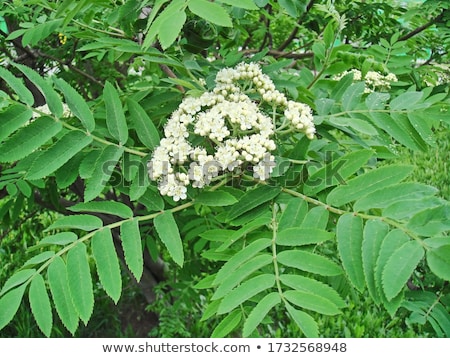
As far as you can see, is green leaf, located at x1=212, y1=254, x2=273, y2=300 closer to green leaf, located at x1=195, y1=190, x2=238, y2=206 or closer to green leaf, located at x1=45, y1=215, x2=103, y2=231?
green leaf, located at x1=195, y1=190, x2=238, y2=206

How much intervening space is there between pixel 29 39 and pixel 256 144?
1042mm

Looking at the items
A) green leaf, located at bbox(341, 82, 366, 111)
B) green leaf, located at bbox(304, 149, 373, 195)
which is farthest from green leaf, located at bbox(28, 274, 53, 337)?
green leaf, located at bbox(341, 82, 366, 111)

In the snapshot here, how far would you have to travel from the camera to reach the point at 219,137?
1212 mm

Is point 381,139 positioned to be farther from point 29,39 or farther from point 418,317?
point 29,39

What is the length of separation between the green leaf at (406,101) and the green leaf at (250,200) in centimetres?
45

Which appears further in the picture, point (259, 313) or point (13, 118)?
point (13, 118)

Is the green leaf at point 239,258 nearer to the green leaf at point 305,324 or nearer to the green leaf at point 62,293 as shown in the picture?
the green leaf at point 305,324

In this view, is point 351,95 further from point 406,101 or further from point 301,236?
point 301,236

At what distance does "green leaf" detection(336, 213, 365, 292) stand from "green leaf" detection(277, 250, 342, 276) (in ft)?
0.09

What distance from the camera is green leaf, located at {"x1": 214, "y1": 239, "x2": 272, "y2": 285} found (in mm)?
1060

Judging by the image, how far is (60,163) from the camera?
1.16 metres

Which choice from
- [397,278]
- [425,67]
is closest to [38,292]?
[397,278]

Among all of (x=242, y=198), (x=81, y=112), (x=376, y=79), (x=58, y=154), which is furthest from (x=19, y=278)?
(x=376, y=79)

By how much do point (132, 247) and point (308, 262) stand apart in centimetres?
37
